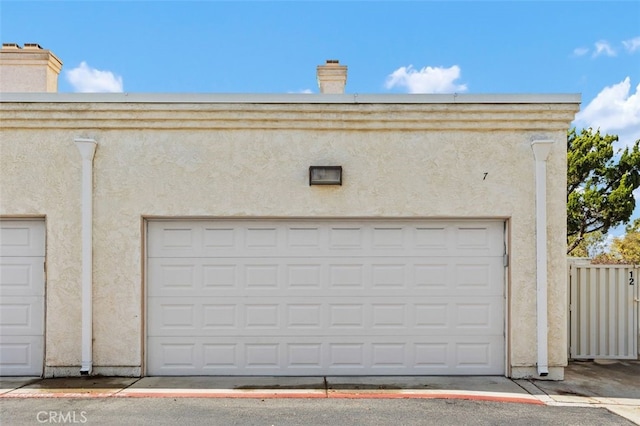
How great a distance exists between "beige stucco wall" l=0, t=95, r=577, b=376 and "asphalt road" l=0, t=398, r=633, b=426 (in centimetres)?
108

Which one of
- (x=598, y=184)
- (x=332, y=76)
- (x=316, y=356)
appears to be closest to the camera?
(x=316, y=356)

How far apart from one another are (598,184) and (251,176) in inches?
866

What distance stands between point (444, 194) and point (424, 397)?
8.83ft

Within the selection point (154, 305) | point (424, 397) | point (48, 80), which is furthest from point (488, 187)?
point (48, 80)

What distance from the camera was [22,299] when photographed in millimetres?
6852

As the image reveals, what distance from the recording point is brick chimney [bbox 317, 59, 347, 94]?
8.62 metres

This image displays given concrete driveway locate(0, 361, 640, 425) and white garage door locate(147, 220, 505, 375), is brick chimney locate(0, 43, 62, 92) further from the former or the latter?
concrete driveway locate(0, 361, 640, 425)

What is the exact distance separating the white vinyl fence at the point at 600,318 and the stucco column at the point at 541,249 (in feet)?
5.22

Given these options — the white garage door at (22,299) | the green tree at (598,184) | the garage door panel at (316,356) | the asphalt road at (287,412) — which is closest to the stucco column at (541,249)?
the garage door panel at (316,356)

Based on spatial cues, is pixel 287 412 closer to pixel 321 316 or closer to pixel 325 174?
pixel 321 316

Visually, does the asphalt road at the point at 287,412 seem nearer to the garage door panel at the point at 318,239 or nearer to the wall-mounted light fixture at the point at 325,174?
the garage door panel at the point at 318,239

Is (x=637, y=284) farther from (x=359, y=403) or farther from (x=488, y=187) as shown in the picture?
(x=359, y=403)

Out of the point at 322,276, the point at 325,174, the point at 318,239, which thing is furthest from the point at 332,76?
the point at 322,276

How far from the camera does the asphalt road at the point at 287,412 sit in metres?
5.23
